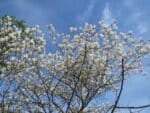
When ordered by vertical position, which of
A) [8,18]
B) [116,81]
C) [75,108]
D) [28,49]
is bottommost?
[75,108]

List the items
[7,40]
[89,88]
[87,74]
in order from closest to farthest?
[89,88], [87,74], [7,40]

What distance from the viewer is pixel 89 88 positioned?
764 inches

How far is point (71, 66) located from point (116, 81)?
2.40 metres

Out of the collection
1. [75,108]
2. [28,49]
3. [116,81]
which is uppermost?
[28,49]

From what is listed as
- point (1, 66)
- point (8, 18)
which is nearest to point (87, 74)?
point (1, 66)

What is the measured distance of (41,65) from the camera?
73.0 feet

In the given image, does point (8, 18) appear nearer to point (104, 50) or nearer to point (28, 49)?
point (28, 49)

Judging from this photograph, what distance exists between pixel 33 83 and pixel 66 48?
2980 mm

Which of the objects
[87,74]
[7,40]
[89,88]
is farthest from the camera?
[7,40]

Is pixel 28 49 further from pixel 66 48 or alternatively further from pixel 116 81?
pixel 116 81

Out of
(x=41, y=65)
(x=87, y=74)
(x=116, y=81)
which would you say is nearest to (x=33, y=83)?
(x=41, y=65)

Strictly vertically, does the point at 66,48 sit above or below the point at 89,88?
above

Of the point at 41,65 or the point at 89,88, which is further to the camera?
the point at 41,65

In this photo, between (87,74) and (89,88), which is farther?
(87,74)
